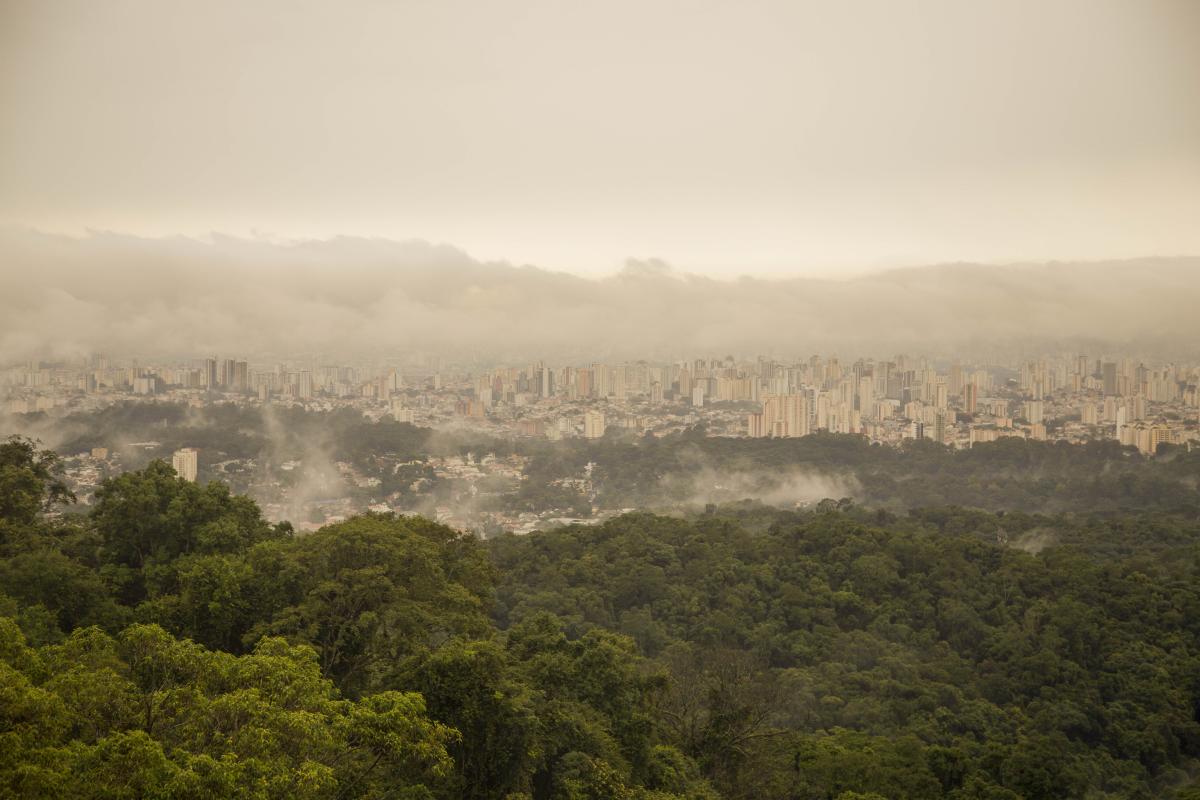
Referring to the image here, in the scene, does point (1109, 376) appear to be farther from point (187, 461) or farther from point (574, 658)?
point (574, 658)

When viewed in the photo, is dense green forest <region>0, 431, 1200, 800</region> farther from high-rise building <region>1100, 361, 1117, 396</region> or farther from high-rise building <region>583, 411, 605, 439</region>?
high-rise building <region>1100, 361, 1117, 396</region>

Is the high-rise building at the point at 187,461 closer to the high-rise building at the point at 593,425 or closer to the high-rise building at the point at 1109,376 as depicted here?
the high-rise building at the point at 593,425

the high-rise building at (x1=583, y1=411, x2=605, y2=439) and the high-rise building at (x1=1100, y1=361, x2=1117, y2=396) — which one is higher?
the high-rise building at (x1=1100, y1=361, x2=1117, y2=396)

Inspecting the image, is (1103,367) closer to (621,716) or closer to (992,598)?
(992,598)

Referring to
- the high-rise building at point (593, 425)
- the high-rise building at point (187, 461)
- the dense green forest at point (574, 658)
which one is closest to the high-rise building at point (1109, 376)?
the dense green forest at point (574, 658)

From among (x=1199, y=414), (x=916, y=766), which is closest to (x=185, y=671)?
(x=916, y=766)

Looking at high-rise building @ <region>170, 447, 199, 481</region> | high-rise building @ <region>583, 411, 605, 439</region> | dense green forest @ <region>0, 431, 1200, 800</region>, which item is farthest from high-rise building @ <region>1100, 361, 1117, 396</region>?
high-rise building @ <region>170, 447, 199, 481</region>
